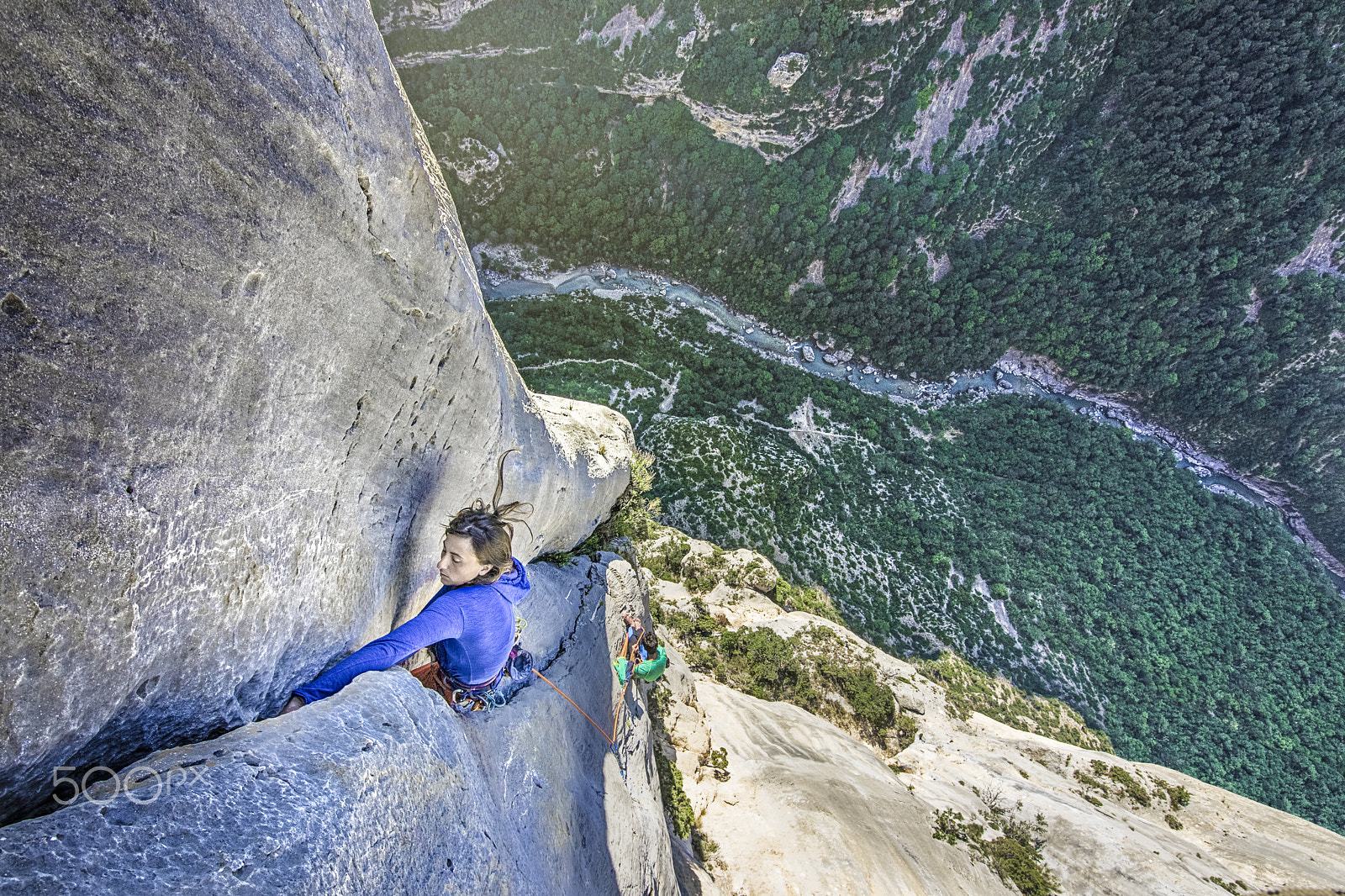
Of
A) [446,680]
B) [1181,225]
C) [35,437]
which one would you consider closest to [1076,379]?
[1181,225]

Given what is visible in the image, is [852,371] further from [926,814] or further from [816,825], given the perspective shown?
[816,825]

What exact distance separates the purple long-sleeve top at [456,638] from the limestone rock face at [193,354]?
2.18ft

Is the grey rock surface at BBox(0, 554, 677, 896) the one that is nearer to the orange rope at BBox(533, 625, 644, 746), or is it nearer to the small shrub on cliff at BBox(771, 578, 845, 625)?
the orange rope at BBox(533, 625, 644, 746)

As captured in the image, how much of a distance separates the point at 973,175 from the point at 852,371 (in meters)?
15.1

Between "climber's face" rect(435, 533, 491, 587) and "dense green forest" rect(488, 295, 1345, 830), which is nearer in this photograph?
"climber's face" rect(435, 533, 491, 587)

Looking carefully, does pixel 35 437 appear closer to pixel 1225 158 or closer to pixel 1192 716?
pixel 1192 716

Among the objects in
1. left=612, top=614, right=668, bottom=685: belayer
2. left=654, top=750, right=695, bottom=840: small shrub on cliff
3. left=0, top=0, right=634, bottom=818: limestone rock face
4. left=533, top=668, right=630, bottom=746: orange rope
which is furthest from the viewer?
left=654, top=750, right=695, bottom=840: small shrub on cliff

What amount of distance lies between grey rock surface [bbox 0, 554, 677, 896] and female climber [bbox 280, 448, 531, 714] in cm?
34

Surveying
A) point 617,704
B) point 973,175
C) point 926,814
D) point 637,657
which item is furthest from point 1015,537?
point 617,704

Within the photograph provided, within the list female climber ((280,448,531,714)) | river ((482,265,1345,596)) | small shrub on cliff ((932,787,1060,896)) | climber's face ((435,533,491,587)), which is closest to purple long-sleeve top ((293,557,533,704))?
female climber ((280,448,531,714))

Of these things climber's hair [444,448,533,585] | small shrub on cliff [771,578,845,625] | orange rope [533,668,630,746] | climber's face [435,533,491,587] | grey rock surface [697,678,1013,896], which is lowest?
grey rock surface [697,678,1013,896]

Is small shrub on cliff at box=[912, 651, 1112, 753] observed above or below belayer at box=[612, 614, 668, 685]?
above

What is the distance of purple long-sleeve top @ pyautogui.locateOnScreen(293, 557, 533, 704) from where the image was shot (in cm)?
406

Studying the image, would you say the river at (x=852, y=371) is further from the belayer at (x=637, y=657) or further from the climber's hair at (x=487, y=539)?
the climber's hair at (x=487, y=539)
